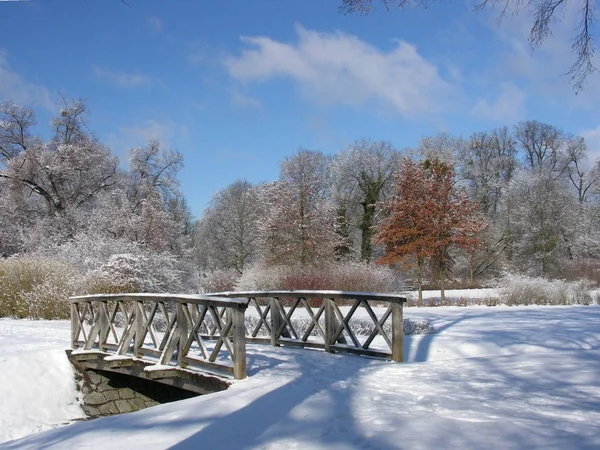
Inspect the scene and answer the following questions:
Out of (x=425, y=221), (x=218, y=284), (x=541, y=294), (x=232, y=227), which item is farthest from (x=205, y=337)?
(x=232, y=227)

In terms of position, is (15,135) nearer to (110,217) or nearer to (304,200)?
(110,217)

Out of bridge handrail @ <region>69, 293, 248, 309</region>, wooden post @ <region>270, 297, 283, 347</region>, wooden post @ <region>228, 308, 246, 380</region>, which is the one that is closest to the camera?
wooden post @ <region>228, 308, 246, 380</region>

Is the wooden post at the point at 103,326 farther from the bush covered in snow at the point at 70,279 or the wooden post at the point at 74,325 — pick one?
the bush covered in snow at the point at 70,279

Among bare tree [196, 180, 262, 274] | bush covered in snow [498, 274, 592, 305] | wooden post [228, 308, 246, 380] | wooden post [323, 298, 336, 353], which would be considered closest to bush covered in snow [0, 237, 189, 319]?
wooden post [323, 298, 336, 353]

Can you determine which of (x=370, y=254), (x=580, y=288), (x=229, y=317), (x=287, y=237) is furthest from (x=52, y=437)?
(x=370, y=254)

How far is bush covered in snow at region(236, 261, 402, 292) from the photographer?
19.6m

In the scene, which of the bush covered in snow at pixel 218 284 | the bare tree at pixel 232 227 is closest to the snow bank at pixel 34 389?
the bush covered in snow at pixel 218 284

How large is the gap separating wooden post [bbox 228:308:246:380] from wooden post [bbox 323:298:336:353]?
6.99 feet

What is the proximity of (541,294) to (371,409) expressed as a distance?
48.9 feet

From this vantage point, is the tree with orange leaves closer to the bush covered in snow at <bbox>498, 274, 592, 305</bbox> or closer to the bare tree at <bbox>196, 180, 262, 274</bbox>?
the bush covered in snow at <bbox>498, 274, 592, 305</bbox>

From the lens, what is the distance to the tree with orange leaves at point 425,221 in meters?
21.1

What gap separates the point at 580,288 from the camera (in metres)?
18.9

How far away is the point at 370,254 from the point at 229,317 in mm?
Answer: 28881

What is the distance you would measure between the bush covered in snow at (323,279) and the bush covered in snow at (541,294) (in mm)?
5281
